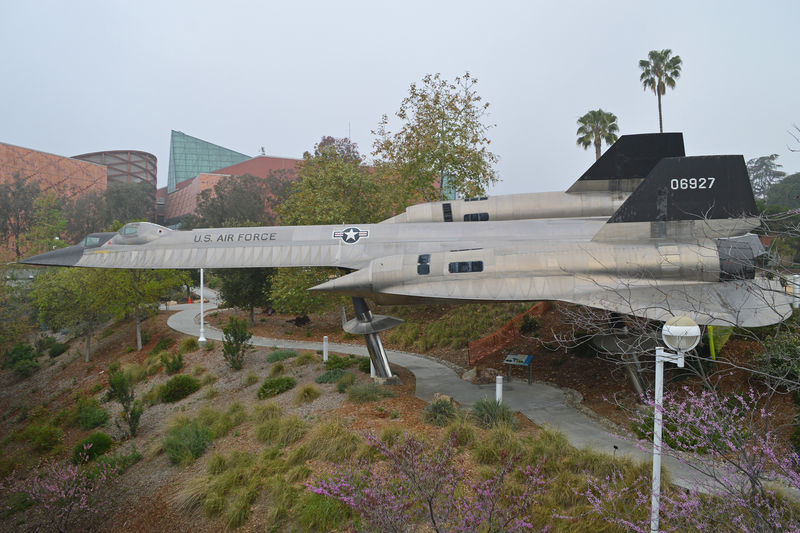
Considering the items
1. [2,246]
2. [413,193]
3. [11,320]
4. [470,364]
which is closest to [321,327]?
[413,193]

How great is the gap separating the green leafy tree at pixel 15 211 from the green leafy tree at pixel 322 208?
59237 mm

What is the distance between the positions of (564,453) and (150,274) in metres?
28.6

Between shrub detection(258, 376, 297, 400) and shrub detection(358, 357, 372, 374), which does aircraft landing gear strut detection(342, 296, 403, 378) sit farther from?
shrub detection(258, 376, 297, 400)

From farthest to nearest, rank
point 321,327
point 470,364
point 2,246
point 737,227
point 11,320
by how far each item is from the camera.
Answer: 1. point 2,246
2. point 321,327
3. point 11,320
4. point 470,364
5. point 737,227

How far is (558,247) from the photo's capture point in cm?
1203

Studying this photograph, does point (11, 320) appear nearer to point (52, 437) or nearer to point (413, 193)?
point (52, 437)

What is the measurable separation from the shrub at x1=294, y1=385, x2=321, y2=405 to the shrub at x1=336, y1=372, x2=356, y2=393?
73 centimetres

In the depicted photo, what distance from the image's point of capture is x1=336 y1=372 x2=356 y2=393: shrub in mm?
13969

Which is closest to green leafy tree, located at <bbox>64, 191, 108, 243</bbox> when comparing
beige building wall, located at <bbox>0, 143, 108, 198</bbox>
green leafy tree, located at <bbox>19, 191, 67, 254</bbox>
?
green leafy tree, located at <bbox>19, 191, 67, 254</bbox>

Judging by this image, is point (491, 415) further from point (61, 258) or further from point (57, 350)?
point (57, 350)

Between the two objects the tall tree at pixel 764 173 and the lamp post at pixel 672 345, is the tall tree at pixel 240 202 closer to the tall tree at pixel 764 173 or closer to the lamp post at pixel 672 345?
the lamp post at pixel 672 345

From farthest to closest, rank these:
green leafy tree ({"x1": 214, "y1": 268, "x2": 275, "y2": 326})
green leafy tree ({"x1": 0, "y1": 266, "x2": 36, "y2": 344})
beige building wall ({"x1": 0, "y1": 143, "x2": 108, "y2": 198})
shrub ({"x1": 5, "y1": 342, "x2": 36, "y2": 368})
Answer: beige building wall ({"x1": 0, "y1": 143, "x2": 108, "y2": 198})
green leafy tree ({"x1": 214, "y1": 268, "x2": 275, "y2": 326})
shrub ({"x1": 5, "y1": 342, "x2": 36, "y2": 368})
green leafy tree ({"x1": 0, "y1": 266, "x2": 36, "y2": 344})

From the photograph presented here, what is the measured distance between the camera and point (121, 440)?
14336 mm

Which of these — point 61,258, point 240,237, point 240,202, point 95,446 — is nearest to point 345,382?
point 240,237
